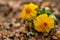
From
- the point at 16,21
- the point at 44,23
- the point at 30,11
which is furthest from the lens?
the point at 16,21

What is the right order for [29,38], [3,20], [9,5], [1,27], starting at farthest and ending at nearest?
[9,5]
[3,20]
[1,27]
[29,38]

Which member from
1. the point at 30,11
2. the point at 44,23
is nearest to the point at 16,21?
the point at 30,11

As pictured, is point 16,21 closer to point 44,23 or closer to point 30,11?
point 30,11

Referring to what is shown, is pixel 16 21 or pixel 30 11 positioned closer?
pixel 30 11

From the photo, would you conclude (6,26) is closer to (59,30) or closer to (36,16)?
(36,16)

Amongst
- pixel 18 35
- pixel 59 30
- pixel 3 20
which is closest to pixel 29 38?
pixel 18 35
